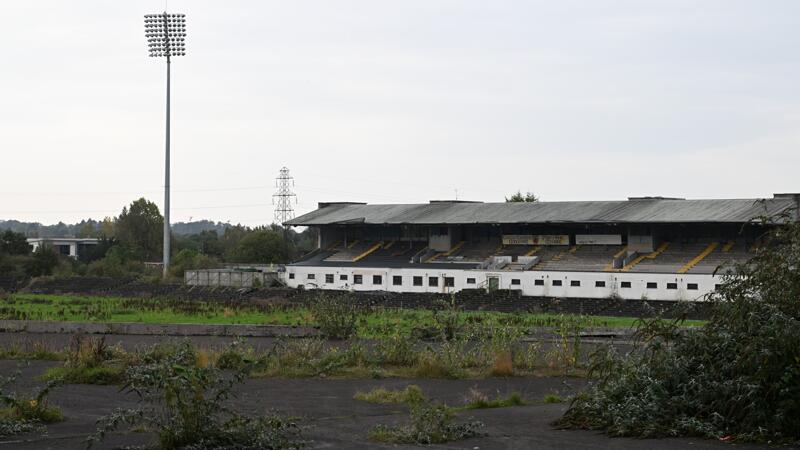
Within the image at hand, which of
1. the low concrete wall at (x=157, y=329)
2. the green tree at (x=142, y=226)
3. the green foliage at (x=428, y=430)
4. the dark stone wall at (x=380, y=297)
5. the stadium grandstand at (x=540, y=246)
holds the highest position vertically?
the green tree at (x=142, y=226)

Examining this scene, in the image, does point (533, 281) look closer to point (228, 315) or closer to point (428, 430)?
point (228, 315)

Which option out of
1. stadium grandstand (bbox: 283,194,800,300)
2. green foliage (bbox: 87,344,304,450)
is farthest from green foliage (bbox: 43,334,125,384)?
stadium grandstand (bbox: 283,194,800,300)

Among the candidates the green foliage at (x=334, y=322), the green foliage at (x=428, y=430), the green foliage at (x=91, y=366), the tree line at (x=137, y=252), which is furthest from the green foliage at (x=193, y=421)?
the tree line at (x=137, y=252)

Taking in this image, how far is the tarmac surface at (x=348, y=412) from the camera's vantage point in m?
15.5

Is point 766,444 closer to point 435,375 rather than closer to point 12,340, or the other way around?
point 435,375

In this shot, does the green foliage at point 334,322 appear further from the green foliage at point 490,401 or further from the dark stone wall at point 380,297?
the dark stone wall at point 380,297

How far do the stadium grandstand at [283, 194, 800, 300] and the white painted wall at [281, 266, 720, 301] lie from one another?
0.20 ft

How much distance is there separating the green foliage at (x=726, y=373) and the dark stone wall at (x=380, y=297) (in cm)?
2587

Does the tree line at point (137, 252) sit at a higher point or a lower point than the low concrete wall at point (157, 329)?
higher

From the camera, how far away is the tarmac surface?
15.5 m

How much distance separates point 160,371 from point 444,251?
5514 centimetres

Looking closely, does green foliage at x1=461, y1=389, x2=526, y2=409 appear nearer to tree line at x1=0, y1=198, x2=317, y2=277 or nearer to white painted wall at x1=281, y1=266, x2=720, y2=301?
white painted wall at x1=281, y1=266, x2=720, y2=301

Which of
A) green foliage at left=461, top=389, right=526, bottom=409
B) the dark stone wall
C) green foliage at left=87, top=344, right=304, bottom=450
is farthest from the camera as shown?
the dark stone wall

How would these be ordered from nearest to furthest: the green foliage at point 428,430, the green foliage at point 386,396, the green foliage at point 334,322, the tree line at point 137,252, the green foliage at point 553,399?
the green foliage at point 428,430 < the green foliage at point 386,396 < the green foliage at point 553,399 < the green foliage at point 334,322 < the tree line at point 137,252
